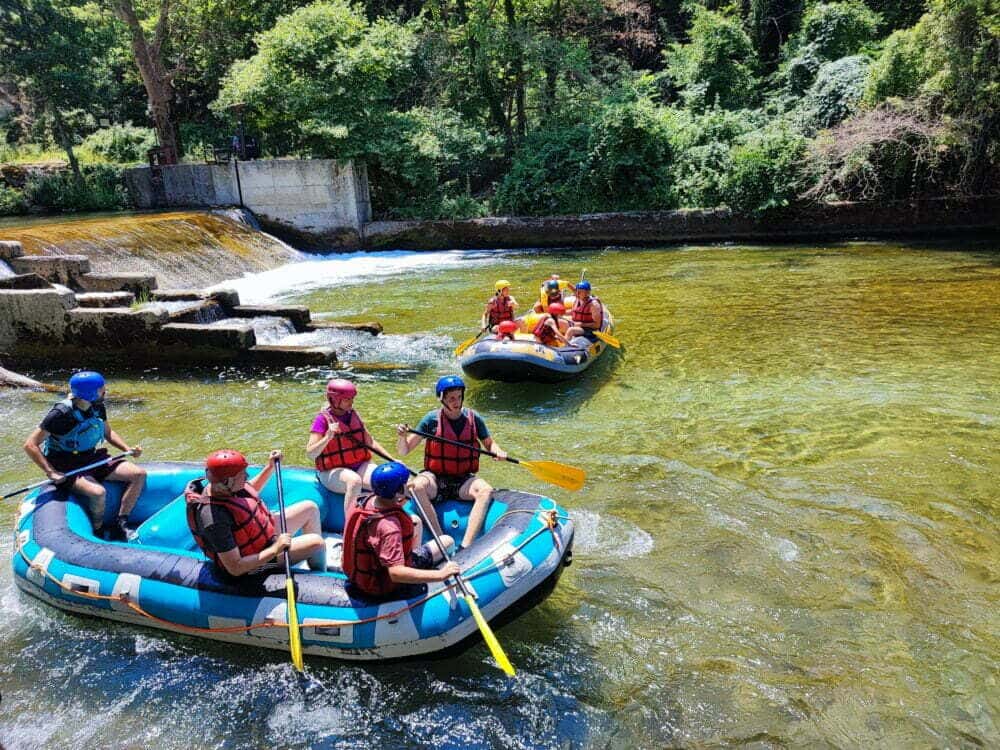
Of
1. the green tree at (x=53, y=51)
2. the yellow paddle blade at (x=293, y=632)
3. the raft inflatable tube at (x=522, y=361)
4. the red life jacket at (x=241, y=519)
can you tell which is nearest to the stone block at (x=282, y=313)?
the raft inflatable tube at (x=522, y=361)

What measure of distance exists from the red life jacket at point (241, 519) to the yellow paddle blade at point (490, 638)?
1.22m

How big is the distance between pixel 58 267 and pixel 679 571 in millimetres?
11102

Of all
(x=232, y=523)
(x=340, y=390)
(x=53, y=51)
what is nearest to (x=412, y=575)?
(x=232, y=523)

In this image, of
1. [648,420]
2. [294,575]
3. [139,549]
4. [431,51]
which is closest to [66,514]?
[139,549]

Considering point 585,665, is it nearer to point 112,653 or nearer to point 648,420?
point 112,653

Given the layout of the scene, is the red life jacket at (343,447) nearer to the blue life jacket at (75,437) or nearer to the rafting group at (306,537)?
the rafting group at (306,537)

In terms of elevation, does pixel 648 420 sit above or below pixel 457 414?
below

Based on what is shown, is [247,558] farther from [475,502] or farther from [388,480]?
[475,502]

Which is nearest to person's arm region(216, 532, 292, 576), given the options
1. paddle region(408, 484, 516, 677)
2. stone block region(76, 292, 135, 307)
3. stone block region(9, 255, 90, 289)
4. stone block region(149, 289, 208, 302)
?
paddle region(408, 484, 516, 677)

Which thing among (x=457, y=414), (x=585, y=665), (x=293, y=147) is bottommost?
(x=585, y=665)

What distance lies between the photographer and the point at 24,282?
9742mm

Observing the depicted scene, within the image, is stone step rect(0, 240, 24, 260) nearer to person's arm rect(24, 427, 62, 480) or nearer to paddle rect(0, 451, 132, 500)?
paddle rect(0, 451, 132, 500)

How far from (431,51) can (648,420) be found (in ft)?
63.1

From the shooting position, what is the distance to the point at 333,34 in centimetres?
1947
